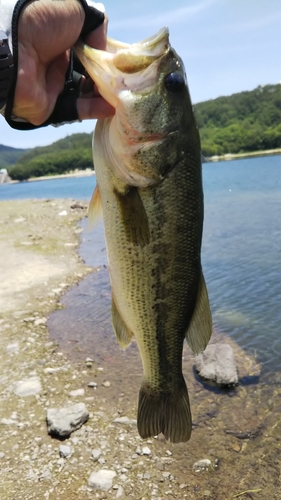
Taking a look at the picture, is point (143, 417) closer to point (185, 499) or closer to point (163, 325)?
point (163, 325)

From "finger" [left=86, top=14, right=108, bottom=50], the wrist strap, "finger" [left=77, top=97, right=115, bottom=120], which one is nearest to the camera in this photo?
the wrist strap

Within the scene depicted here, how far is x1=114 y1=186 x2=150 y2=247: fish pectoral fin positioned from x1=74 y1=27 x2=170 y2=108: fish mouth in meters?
0.53

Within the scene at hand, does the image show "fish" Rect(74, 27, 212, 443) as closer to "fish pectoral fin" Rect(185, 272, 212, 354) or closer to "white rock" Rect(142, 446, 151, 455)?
"fish pectoral fin" Rect(185, 272, 212, 354)

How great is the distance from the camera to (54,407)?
5.50 meters

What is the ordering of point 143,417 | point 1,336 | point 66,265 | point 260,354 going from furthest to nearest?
1. point 66,265
2. point 1,336
3. point 260,354
4. point 143,417

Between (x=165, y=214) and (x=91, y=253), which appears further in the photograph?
(x=91, y=253)

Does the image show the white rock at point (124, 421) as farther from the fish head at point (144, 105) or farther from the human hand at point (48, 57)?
the human hand at point (48, 57)

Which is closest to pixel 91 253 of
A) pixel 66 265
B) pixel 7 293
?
pixel 66 265

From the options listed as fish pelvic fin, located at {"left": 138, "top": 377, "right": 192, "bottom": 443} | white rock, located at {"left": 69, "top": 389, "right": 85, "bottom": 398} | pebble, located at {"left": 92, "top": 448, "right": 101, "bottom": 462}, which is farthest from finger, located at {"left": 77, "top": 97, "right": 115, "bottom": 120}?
white rock, located at {"left": 69, "top": 389, "right": 85, "bottom": 398}

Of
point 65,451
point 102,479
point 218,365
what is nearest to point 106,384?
point 65,451

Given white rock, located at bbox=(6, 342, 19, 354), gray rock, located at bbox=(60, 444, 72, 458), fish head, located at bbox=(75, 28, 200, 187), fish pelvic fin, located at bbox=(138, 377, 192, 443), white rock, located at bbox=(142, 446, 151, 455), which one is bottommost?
white rock, located at bbox=(6, 342, 19, 354)

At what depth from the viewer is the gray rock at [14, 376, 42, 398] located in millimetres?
5832

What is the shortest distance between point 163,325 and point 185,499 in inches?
86.8

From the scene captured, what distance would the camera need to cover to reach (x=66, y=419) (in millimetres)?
5109
